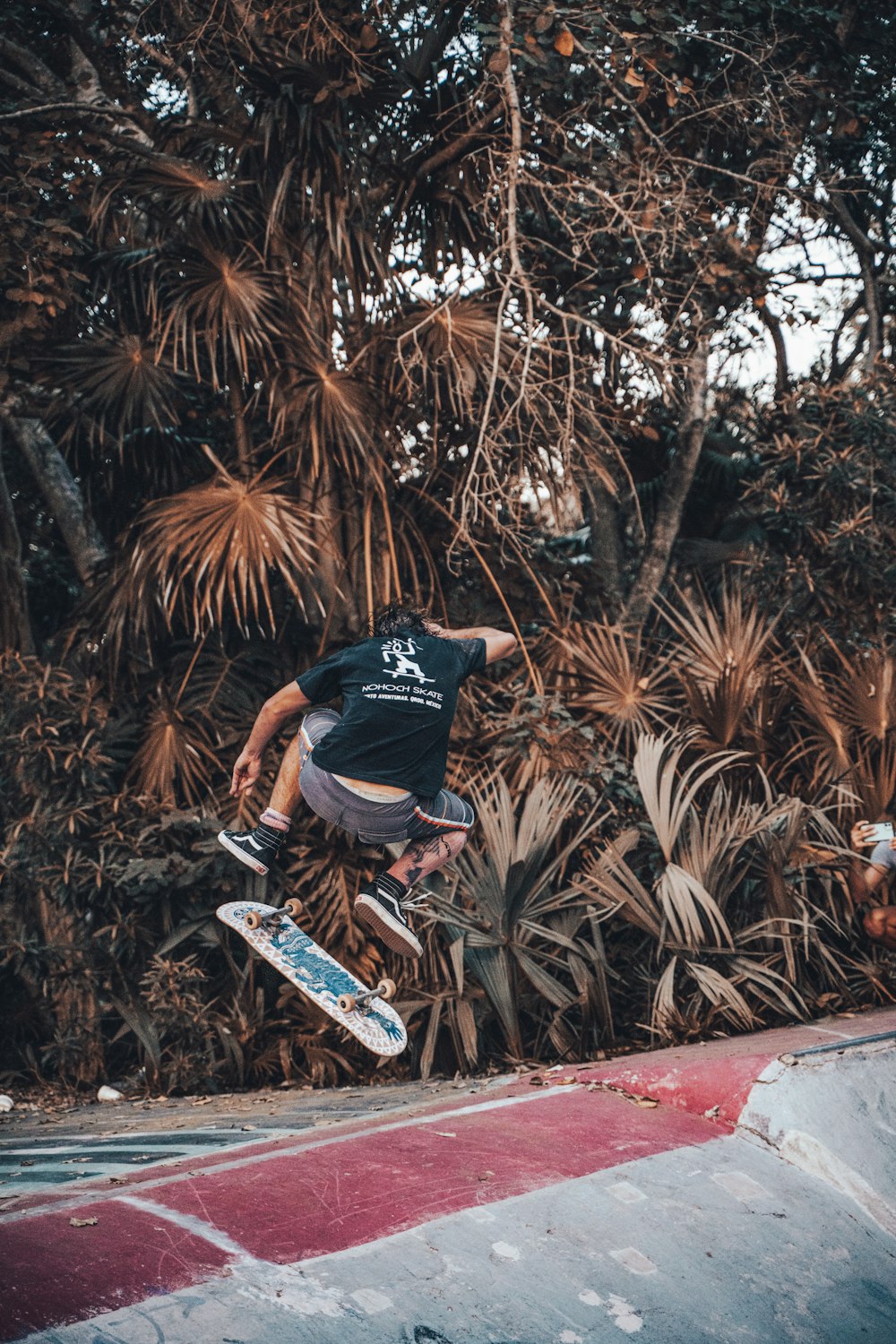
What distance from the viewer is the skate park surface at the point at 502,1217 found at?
309 centimetres

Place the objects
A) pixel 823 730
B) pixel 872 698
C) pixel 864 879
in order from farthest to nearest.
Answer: pixel 823 730, pixel 872 698, pixel 864 879

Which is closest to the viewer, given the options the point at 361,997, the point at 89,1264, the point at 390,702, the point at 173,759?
the point at 89,1264

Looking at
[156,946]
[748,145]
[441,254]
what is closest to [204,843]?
[156,946]

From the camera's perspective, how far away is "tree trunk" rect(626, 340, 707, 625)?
394 inches

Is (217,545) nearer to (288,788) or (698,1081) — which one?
(288,788)

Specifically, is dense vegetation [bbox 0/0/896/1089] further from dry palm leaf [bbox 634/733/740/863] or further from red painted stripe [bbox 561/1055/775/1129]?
red painted stripe [bbox 561/1055/775/1129]

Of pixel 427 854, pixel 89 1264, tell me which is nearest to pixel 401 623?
pixel 427 854

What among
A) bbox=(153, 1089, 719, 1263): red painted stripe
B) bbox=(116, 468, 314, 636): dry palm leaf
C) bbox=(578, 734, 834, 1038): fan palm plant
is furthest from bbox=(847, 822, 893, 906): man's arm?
bbox=(116, 468, 314, 636): dry palm leaf

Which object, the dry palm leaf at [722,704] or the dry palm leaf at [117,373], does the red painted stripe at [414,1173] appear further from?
the dry palm leaf at [117,373]

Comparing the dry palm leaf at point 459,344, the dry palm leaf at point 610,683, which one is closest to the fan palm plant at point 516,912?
the dry palm leaf at point 610,683

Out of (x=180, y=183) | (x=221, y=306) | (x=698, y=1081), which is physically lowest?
(x=698, y=1081)

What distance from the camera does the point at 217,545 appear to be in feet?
25.4

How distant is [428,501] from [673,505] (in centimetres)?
247

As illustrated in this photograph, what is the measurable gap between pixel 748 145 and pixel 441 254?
112 inches
